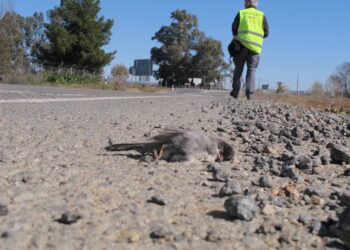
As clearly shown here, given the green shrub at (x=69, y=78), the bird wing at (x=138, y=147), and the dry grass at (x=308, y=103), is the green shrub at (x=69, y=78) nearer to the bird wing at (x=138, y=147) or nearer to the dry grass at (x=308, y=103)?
the dry grass at (x=308, y=103)

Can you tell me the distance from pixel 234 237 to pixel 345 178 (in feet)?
3.97

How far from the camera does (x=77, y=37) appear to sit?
4853cm

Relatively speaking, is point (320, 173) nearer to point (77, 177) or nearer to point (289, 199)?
point (289, 199)

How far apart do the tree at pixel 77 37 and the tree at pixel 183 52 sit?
109 feet

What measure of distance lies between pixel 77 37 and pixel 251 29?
42210 mm

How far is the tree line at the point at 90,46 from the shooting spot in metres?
38.1

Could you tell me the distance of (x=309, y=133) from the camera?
430 centimetres

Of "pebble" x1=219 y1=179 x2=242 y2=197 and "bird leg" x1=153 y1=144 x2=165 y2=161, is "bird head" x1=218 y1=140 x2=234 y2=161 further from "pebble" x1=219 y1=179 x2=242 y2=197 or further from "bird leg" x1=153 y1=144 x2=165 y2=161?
"pebble" x1=219 y1=179 x2=242 y2=197

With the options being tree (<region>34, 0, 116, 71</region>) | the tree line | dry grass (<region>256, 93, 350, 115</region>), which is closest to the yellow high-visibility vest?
dry grass (<region>256, 93, 350, 115</region>)

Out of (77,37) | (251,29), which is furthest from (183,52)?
(251,29)

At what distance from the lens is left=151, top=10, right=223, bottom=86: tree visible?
83.4m

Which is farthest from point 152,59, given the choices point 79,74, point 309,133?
point 309,133

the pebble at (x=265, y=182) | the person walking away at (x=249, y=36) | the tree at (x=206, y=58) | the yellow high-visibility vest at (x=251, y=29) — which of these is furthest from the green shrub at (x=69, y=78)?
the tree at (x=206, y=58)

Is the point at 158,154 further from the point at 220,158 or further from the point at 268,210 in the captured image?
the point at 268,210
